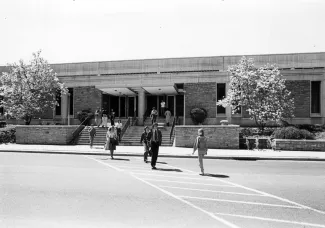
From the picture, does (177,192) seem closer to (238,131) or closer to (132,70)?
(238,131)

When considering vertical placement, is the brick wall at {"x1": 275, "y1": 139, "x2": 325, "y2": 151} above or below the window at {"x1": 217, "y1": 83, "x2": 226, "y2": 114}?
below

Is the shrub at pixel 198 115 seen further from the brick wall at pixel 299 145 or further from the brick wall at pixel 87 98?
the brick wall at pixel 87 98

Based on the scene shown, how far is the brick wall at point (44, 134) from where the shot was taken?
2009 centimetres

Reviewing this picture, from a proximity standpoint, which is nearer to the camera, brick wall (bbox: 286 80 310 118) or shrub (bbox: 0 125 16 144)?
shrub (bbox: 0 125 16 144)

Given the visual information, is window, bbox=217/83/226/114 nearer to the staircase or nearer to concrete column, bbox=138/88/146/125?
the staircase

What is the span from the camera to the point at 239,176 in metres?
8.52

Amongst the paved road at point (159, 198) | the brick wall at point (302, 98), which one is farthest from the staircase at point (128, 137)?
the brick wall at point (302, 98)

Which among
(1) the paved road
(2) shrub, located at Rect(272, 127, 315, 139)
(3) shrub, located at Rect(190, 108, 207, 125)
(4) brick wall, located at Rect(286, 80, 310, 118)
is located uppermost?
(4) brick wall, located at Rect(286, 80, 310, 118)

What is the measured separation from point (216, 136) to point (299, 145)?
5192mm

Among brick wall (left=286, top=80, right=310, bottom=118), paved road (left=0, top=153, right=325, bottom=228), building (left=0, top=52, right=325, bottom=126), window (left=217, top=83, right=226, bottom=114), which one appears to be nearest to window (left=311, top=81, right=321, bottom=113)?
building (left=0, top=52, right=325, bottom=126)

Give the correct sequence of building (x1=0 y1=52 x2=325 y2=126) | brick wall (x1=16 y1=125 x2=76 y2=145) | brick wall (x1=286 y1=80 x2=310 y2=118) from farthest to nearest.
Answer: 1. building (x1=0 y1=52 x2=325 y2=126)
2. brick wall (x1=286 y1=80 x2=310 y2=118)
3. brick wall (x1=16 y1=125 x2=76 y2=145)

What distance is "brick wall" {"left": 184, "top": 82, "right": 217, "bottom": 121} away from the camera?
23.8 meters

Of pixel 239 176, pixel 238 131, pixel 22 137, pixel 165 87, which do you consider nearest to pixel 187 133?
pixel 238 131

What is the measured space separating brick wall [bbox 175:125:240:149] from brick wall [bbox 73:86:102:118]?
11.6 m
